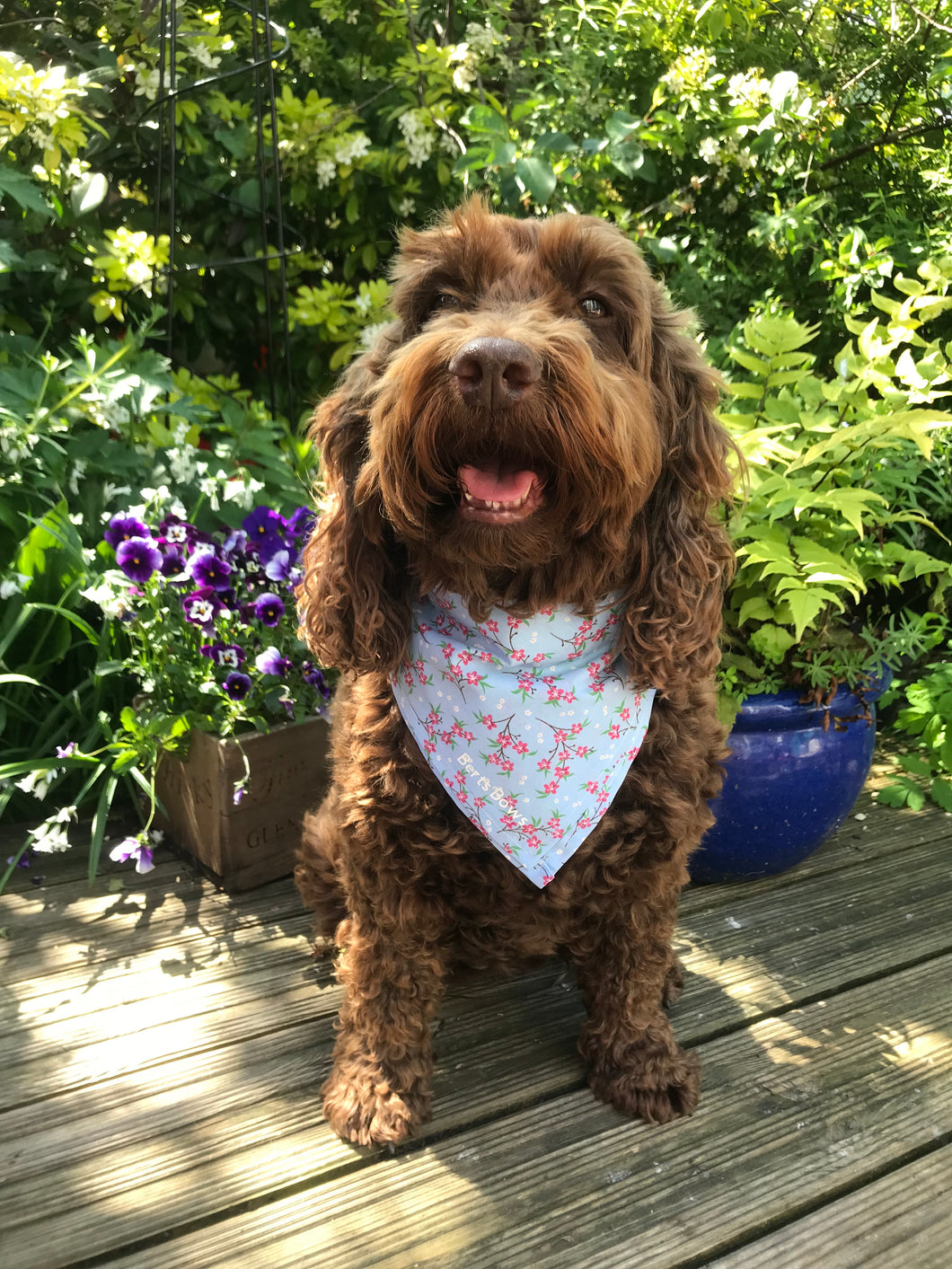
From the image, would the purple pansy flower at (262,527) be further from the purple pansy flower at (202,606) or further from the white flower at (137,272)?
the white flower at (137,272)

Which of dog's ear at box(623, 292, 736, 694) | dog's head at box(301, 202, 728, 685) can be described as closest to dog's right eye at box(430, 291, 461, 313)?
dog's head at box(301, 202, 728, 685)

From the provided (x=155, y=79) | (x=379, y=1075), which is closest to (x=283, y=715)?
(x=379, y=1075)

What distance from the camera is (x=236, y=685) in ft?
7.88

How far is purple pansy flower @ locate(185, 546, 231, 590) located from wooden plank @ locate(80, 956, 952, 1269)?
1344mm

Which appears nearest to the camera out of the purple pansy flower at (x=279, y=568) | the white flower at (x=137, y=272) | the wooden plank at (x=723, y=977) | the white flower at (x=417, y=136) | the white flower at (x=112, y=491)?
the wooden plank at (x=723, y=977)

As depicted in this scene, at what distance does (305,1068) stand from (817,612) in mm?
1624

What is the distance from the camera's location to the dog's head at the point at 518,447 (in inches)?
56.2

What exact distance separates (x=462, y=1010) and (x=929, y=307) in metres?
2.21

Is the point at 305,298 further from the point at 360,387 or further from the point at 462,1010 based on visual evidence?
the point at 462,1010

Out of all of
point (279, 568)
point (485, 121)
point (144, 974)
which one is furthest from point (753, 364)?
point (144, 974)

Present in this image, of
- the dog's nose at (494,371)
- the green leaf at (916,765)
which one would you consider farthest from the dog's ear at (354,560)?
the green leaf at (916,765)

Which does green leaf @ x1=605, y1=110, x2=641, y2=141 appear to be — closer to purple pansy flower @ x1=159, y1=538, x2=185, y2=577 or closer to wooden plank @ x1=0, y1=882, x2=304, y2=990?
purple pansy flower @ x1=159, y1=538, x2=185, y2=577

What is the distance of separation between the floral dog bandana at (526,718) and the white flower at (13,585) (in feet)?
4.46

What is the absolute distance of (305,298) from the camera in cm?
362
